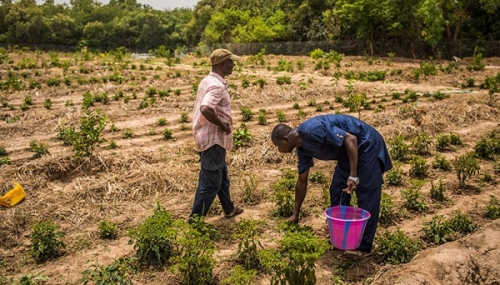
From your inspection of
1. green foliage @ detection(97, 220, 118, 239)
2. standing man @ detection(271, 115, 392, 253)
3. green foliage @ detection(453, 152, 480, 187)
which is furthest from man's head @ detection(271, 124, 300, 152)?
green foliage @ detection(453, 152, 480, 187)

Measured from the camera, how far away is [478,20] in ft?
75.4

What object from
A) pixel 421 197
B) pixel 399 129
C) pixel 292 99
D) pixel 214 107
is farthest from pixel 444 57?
pixel 214 107

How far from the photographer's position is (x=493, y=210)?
4.50m

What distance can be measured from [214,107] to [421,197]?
2594 mm

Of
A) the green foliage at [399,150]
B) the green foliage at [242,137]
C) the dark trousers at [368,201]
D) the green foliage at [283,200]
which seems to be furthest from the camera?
the green foliage at [242,137]

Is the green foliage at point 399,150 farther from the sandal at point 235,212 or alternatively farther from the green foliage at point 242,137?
the sandal at point 235,212

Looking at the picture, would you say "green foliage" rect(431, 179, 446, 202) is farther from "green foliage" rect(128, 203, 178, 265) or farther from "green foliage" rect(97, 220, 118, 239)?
"green foliage" rect(97, 220, 118, 239)

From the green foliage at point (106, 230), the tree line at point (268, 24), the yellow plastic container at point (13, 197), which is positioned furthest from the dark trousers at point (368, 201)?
the tree line at point (268, 24)

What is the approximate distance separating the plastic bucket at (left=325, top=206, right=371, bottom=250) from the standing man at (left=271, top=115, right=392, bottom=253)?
119mm

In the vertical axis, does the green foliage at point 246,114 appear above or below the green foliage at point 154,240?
above

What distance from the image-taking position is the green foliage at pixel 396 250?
3.67 meters

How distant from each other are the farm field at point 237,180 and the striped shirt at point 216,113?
0.76 meters

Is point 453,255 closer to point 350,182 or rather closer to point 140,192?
point 350,182

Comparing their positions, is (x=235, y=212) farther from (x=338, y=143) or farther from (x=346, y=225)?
(x=338, y=143)
